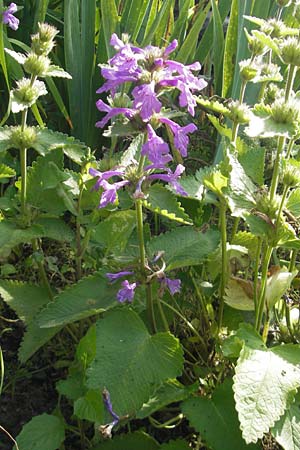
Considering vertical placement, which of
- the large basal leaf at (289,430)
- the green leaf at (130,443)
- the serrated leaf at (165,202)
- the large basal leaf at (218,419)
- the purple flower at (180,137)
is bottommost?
the green leaf at (130,443)

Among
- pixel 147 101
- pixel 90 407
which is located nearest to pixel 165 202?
pixel 147 101

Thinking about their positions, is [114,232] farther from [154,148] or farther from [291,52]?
[291,52]

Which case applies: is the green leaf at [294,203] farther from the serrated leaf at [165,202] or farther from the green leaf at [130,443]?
the green leaf at [130,443]

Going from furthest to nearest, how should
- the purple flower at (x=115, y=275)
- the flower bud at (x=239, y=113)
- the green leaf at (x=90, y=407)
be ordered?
the flower bud at (x=239, y=113)
the purple flower at (x=115, y=275)
the green leaf at (x=90, y=407)

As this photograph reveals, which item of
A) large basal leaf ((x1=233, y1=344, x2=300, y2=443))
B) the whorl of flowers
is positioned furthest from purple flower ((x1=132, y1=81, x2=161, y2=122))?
large basal leaf ((x1=233, y1=344, x2=300, y2=443))

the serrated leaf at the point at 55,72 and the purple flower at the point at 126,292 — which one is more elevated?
the serrated leaf at the point at 55,72

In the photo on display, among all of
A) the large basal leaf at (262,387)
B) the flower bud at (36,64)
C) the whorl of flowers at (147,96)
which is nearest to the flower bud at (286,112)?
the whorl of flowers at (147,96)

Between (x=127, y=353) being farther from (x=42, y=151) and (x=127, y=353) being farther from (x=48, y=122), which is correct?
(x=48, y=122)

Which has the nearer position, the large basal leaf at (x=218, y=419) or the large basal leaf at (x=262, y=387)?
the large basal leaf at (x=262, y=387)

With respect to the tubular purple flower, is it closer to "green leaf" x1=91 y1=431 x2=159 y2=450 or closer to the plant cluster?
the plant cluster
